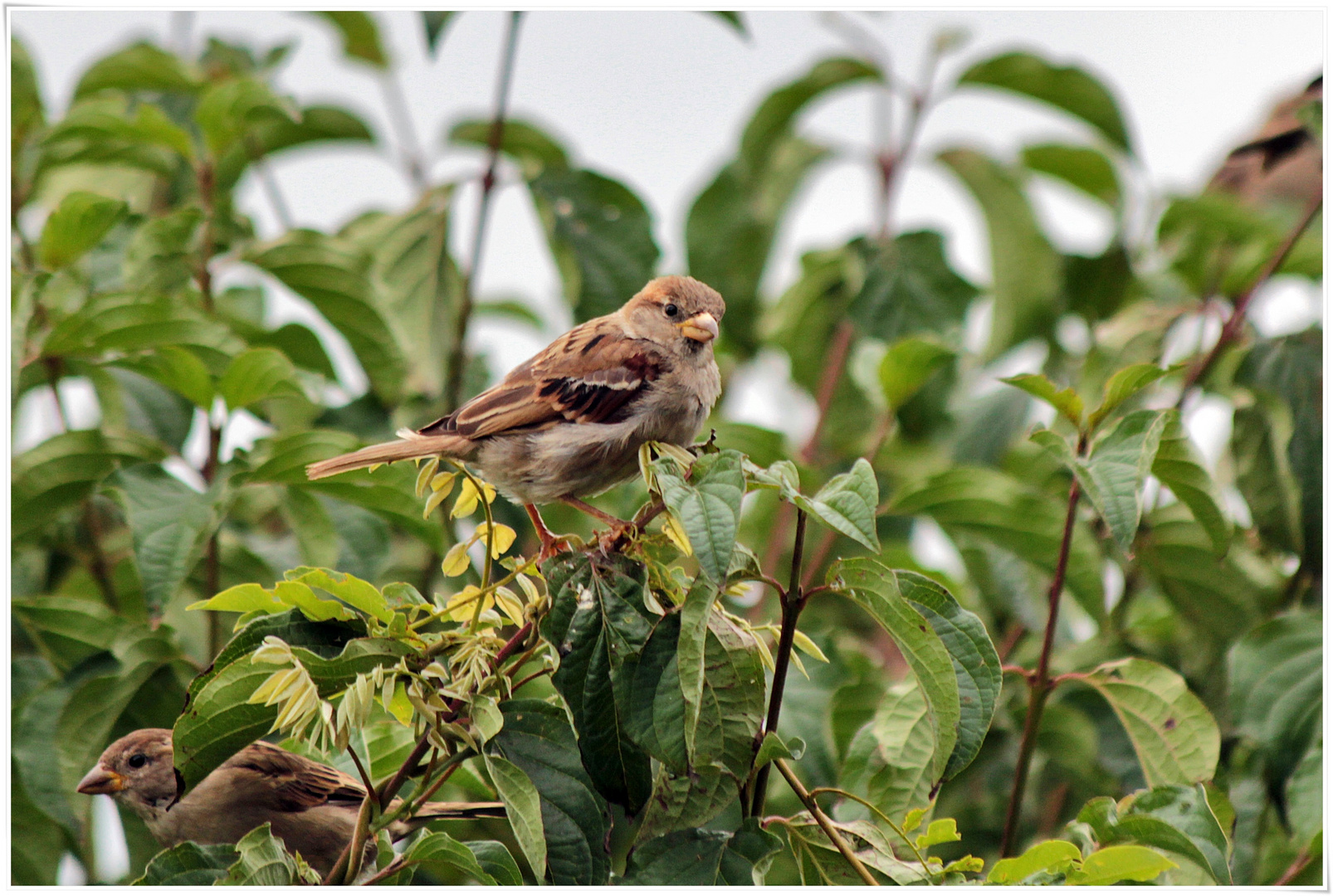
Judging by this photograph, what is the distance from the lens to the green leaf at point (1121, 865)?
2021 mm

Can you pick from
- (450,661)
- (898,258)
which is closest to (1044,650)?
(450,661)

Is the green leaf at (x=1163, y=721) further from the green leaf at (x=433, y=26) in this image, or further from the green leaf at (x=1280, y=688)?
the green leaf at (x=433, y=26)

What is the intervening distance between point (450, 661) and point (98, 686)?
1518 mm

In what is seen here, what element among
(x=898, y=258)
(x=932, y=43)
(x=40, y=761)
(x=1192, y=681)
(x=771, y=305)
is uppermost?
(x=932, y=43)

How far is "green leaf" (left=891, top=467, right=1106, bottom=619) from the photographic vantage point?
3.29 meters

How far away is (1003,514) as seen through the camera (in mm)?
3285

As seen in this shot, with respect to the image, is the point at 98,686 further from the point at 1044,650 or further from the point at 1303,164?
the point at 1303,164

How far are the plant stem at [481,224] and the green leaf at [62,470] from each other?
1055 millimetres

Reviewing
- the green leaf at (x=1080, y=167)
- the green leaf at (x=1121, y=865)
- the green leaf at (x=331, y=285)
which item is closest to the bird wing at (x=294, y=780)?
the green leaf at (x=331, y=285)

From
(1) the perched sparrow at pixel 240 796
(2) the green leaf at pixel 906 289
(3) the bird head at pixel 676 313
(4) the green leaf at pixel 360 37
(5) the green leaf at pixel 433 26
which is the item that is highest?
(5) the green leaf at pixel 433 26

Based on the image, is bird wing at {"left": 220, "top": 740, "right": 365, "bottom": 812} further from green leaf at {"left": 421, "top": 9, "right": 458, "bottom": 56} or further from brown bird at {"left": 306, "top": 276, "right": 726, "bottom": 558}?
green leaf at {"left": 421, "top": 9, "right": 458, "bottom": 56}

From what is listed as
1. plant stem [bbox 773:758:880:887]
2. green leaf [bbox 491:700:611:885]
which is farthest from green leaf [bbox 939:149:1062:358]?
green leaf [bbox 491:700:611:885]

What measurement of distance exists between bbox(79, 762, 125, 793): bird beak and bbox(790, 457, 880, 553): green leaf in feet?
7.42

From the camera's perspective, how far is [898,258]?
4.41m
